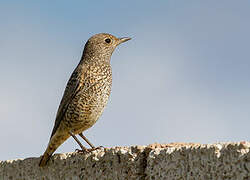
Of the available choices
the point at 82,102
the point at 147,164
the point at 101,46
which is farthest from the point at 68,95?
the point at 147,164

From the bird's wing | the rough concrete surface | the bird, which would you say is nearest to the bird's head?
the bird

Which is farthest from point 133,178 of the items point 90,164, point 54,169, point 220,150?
point 54,169

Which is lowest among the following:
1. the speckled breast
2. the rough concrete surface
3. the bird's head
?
the rough concrete surface

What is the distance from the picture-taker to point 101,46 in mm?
7168

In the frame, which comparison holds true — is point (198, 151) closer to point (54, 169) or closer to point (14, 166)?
point (54, 169)

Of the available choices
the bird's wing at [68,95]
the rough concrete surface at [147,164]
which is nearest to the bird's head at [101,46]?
the bird's wing at [68,95]

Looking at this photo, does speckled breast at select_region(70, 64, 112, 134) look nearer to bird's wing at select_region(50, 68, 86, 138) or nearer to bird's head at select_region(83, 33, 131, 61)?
bird's wing at select_region(50, 68, 86, 138)

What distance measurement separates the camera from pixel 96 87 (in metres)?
6.37

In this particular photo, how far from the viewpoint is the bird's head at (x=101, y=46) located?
7.01 m

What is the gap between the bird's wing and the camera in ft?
21.1

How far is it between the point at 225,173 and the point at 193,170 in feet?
0.86

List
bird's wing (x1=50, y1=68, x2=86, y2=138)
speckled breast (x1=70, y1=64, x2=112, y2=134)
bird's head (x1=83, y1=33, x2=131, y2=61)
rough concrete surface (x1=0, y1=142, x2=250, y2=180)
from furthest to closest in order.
Result: bird's head (x1=83, y1=33, x2=131, y2=61), bird's wing (x1=50, y1=68, x2=86, y2=138), speckled breast (x1=70, y1=64, x2=112, y2=134), rough concrete surface (x1=0, y1=142, x2=250, y2=180)

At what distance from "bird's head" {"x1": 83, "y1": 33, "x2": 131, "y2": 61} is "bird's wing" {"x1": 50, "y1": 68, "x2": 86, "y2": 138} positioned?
0.49 metres

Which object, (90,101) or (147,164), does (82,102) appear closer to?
(90,101)
